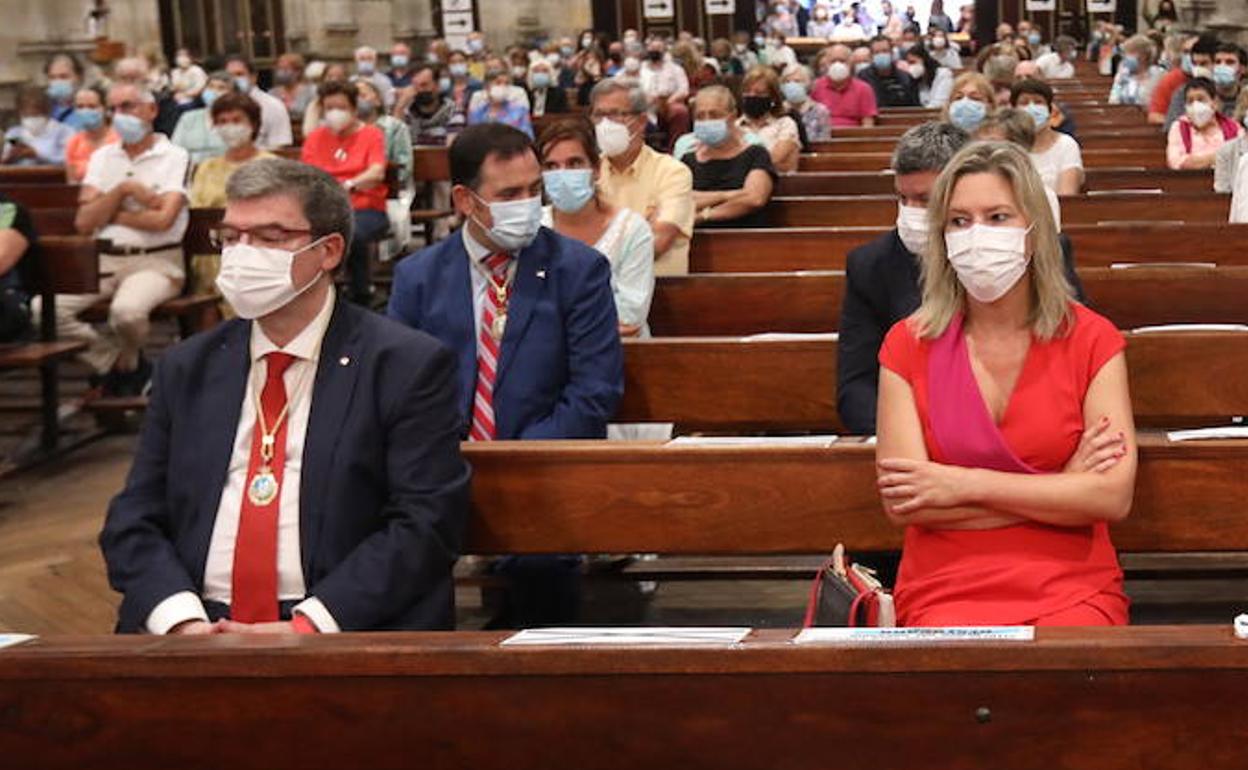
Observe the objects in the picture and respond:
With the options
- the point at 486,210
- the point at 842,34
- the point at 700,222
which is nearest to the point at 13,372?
the point at 700,222

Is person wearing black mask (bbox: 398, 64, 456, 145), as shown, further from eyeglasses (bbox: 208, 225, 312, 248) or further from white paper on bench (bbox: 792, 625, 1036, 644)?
white paper on bench (bbox: 792, 625, 1036, 644)

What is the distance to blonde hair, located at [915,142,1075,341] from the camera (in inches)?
140

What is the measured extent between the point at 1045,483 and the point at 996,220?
1.61 ft

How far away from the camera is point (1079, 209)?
812 centimetres

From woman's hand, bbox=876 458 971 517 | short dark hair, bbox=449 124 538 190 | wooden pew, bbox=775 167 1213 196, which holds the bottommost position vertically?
wooden pew, bbox=775 167 1213 196

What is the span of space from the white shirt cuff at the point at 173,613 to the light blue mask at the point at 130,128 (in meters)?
5.70

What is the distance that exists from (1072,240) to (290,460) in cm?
412

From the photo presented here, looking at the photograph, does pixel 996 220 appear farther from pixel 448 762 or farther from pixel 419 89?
pixel 419 89

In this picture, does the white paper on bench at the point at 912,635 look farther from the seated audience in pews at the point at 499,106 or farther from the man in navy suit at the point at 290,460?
the seated audience in pews at the point at 499,106

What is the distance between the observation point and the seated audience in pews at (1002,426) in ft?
11.1

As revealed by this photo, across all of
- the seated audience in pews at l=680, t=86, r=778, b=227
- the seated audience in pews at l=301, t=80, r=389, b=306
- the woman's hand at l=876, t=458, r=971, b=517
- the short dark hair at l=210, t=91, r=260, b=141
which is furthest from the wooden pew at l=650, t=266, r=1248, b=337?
the seated audience in pews at l=301, t=80, r=389, b=306

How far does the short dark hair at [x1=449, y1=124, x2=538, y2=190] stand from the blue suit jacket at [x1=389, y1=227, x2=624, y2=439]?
183mm

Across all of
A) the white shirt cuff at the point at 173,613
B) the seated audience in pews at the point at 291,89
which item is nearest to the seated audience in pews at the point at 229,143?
the white shirt cuff at the point at 173,613

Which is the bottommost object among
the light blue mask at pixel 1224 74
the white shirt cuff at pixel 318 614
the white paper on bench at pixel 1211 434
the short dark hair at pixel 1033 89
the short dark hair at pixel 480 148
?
the white shirt cuff at pixel 318 614
